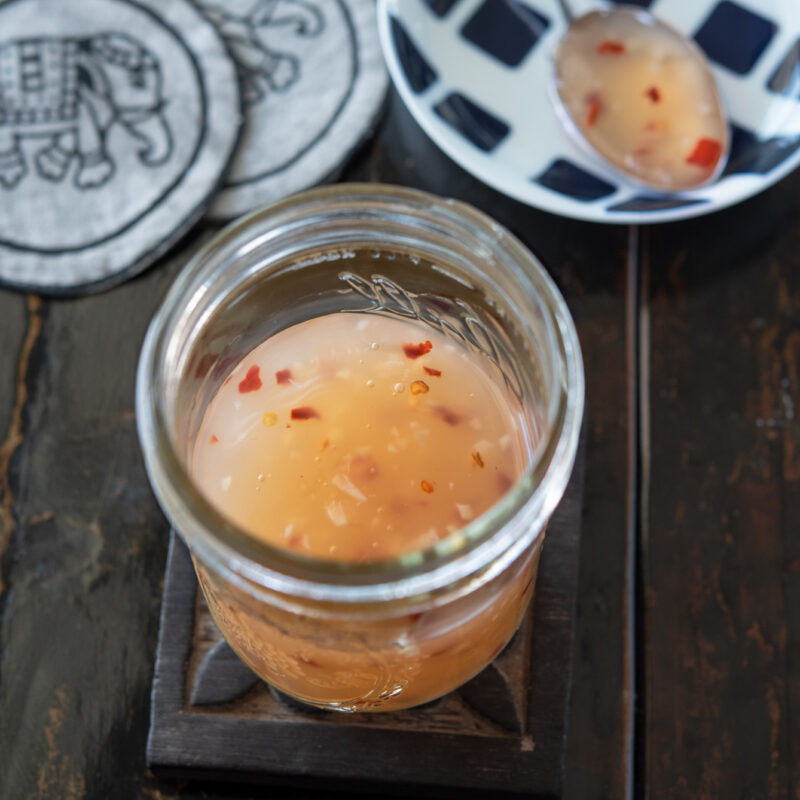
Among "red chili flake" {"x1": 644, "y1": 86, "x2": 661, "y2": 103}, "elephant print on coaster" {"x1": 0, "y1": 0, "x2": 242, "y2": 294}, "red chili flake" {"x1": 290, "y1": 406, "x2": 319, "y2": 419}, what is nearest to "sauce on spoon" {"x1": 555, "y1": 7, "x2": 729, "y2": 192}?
"red chili flake" {"x1": 644, "y1": 86, "x2": 661, "y2": 103}

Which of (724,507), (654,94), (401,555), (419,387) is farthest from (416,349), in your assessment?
(654,94)

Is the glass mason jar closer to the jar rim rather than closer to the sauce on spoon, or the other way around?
the jar rim

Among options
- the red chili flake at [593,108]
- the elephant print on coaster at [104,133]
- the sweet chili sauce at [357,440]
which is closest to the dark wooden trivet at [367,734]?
the sweet chili sauce at [357,440]

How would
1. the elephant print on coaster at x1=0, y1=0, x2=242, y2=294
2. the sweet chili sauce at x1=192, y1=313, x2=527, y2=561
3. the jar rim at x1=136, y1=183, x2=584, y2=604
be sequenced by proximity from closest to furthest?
1. the jar rim at x1=136, y1=183, x2=584, y2=604
2. the sweet chili sauce at x1=192, y1=313, x2=527, y2=561
3. the elephant print on coaster at x1=0, y1=0, x2=242, y2=294

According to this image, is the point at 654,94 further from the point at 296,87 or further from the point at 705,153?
the point at 296,87

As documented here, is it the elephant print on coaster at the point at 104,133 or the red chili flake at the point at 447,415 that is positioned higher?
the red chili flake at the point at 447,415

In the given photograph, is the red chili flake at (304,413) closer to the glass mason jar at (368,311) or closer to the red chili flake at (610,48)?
the glass mason jar at (368,311)

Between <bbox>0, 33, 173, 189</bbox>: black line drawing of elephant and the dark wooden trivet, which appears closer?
the dark wooden trivet
